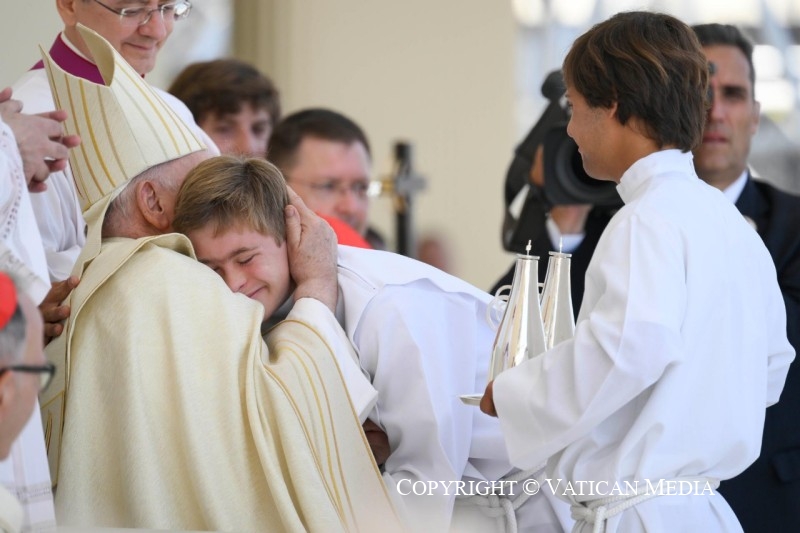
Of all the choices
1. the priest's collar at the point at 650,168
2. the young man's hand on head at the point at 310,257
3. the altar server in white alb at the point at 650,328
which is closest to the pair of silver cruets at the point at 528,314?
the altar server in white alb at the point at 650,328

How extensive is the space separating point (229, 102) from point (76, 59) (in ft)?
3.66

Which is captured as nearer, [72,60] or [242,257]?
[242,257]

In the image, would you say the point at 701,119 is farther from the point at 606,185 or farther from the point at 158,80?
the point at 158,80

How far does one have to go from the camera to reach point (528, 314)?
7.76 ft

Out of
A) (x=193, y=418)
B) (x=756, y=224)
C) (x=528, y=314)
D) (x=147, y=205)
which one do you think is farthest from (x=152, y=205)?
(x=756, y=224)

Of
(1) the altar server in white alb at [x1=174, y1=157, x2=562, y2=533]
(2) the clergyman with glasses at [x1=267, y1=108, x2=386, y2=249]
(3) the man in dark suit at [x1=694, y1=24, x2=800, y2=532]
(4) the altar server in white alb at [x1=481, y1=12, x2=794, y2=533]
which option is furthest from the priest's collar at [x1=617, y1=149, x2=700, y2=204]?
(2) the clergyman with glasses at [x1=267, y1=108, x2=386, y2=249]

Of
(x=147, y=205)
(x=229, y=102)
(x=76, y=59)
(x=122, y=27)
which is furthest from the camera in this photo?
(x=229, y=102)

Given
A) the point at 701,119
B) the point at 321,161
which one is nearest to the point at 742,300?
the point at 701,119

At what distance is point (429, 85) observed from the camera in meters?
6.93

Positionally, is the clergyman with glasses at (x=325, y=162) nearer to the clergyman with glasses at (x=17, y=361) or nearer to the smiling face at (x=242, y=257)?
the smiling face at (x=242, y=257)

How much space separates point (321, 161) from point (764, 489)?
77.8 inches

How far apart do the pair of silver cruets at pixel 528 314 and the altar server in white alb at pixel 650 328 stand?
0.19 feet

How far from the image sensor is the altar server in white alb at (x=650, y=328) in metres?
2.21

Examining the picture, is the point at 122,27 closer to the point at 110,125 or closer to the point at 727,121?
the point at 110,125
